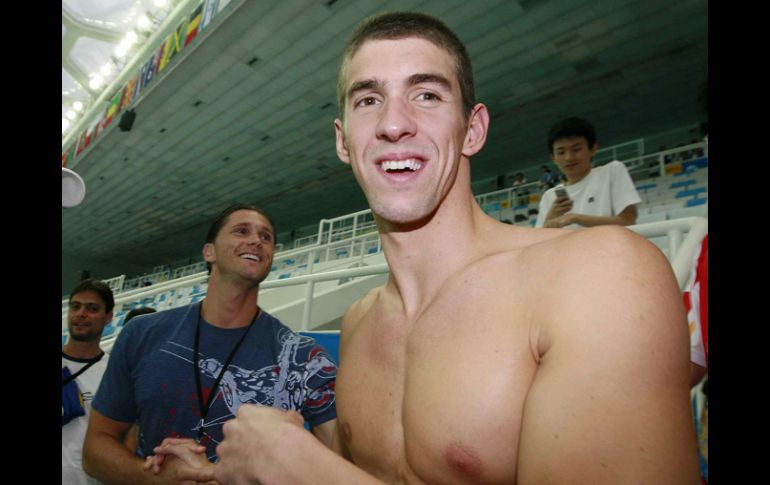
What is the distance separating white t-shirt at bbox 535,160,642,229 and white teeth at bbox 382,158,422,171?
4.43 feet

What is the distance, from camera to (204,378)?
162 centimetres

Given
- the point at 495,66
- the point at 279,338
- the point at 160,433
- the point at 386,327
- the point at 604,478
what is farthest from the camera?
the point at 495,66

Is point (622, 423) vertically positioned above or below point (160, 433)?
above

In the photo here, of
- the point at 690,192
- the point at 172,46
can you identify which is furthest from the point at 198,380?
the point at 172,46

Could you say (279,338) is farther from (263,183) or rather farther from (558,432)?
(263,183)

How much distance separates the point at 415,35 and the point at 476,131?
0.91 ft

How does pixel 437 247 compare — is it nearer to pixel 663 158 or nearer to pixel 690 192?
pixel 690 192

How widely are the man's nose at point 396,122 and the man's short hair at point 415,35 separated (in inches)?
6.5

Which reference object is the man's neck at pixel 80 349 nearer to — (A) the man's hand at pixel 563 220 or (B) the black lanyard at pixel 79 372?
(B) the black lanyard at pixel 79 372
